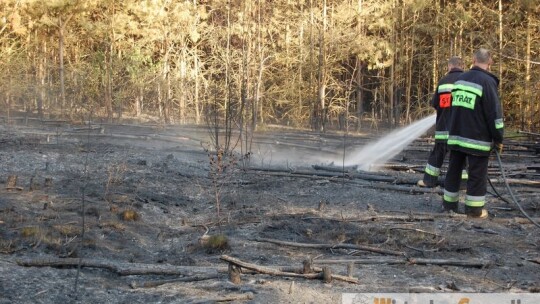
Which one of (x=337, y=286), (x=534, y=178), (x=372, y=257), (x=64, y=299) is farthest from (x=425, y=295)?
(x=534, y=178)

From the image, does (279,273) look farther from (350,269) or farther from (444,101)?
(444,101)

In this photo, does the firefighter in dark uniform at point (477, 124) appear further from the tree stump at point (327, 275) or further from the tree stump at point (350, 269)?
the tree stump at point (327, 275)

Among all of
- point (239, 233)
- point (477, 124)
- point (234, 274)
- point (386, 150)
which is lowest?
point (239, 233)

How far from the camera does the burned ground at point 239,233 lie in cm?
474

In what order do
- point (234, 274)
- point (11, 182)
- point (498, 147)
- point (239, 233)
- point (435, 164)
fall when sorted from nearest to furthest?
point (234, 274) → point (239, 233) → point (498, 147) → point (11, 182) → point (435, 164)

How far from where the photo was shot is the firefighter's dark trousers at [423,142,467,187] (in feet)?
29.6

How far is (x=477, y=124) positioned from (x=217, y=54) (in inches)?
835

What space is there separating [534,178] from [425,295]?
7318mm

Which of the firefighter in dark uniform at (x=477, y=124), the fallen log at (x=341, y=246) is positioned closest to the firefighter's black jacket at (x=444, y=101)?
the firefighter in dark uniform at (x=477, y=124)

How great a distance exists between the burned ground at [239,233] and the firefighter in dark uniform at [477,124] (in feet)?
1.38

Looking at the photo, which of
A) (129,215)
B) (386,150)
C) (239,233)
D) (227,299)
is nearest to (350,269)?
(227,299)

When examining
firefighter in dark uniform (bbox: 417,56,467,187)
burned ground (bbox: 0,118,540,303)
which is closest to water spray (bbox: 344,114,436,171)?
burned ground (bbox: 0,118,540,303)

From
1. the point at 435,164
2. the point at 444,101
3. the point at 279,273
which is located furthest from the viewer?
the point at 435,164

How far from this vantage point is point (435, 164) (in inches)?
367
